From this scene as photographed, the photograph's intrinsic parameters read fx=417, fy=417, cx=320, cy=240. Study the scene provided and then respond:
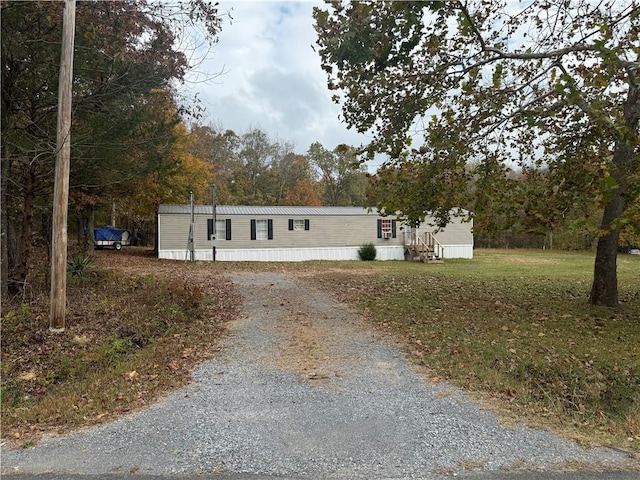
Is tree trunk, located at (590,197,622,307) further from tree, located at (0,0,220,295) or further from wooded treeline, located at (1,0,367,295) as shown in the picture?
tree, located at (0,0,220,295)

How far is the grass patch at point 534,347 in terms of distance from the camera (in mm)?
4117

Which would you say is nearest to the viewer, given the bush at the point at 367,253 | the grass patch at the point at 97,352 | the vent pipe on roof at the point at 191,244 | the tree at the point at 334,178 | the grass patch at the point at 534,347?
the grass patch at the point at 97,352

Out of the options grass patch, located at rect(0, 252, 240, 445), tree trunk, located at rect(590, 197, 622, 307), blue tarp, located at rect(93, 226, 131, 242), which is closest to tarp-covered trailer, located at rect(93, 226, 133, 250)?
blue tarp, located at rect(93, 226, 131, 242)

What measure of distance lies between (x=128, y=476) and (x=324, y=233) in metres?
19.5

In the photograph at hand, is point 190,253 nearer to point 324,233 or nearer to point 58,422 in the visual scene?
point 324,233

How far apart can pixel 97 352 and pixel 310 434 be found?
3456 millimetres

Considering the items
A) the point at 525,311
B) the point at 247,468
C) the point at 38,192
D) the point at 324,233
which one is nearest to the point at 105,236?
the point at 324,233

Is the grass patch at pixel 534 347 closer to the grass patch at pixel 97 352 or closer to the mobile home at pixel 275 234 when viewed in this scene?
the grass patch at pixel 97 352

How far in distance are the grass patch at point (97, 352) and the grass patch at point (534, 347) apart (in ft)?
10.3

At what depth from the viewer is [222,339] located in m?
6.21

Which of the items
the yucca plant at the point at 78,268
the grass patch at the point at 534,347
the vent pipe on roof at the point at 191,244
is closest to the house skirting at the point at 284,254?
the vent pipe on roof at the point at 191,244

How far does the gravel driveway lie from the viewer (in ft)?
9.41

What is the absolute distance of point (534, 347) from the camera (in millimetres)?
5996

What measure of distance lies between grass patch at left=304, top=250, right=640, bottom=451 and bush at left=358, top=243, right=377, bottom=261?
10688mm
